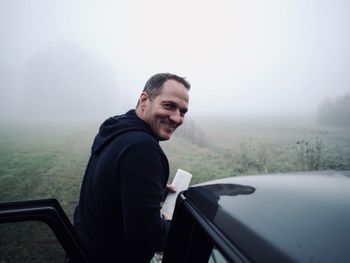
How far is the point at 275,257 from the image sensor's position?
0.86m

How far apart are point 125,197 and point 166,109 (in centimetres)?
82

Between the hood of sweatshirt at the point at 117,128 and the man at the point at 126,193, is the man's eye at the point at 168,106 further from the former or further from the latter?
the hood of sweatshirt at the point at 117,128

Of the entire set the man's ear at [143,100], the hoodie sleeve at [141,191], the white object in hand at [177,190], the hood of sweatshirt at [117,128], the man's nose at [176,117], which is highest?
the man's ear at [143,100]

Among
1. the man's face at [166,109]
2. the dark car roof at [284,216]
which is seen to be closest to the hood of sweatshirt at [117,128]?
the man's face at [166,109]

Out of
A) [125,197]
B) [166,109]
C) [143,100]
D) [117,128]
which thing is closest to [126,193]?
[125,197]

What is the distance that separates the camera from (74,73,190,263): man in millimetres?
1767

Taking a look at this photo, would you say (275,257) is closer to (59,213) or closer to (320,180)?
(320,180)

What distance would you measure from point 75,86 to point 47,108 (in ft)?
87.3

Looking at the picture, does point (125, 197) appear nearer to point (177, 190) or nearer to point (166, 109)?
point (166, 109)

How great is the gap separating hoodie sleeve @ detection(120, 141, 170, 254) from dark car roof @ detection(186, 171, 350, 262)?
274 millimetres

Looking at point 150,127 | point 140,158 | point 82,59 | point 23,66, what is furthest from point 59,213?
point 82,59

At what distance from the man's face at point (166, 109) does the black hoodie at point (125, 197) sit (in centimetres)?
19

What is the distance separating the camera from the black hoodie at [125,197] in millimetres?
1766

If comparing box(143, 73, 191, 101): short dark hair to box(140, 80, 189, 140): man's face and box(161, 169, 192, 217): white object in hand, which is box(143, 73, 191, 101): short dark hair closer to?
box(140, 80, 189, 140): man's face
